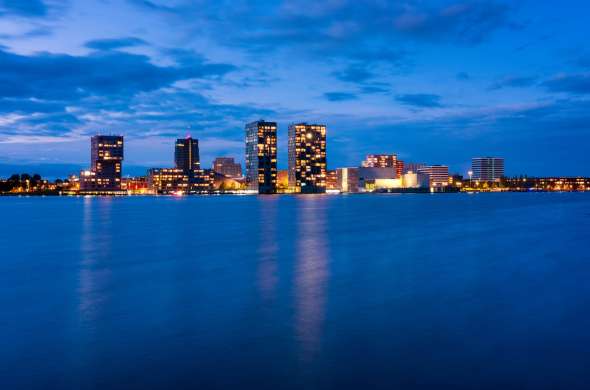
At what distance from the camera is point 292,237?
161 feet

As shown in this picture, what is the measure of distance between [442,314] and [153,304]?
9489 millimetres

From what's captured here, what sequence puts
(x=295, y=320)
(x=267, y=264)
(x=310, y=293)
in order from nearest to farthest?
(x=295, y=320), (x=310, y=293), (x=267, y=264)

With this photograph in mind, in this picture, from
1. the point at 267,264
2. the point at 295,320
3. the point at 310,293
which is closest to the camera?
the point at 295,320

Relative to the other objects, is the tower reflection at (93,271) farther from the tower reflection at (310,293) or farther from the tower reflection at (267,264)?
the tower reflection at (310,293)

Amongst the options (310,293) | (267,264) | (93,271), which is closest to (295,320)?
(310,293)

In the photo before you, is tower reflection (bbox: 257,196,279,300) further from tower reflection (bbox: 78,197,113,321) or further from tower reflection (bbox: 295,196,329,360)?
tower reflection (bbox: 78,197,113,321)

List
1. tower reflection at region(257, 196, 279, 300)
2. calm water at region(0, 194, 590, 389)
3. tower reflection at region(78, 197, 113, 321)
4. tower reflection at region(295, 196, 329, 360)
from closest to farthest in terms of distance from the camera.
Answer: calm water at region(0, 194, 590, 389), tower reflection at region(295, 196, 329, 360), tower reflection at region(78, 197, 113, 321), tower reflection at region(257, 196, 279, 300)

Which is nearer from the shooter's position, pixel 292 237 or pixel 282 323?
pixel 282 323

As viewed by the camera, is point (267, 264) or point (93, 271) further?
point (267, 264)

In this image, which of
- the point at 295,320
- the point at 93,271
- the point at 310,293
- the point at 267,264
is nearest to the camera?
the point at 295,320

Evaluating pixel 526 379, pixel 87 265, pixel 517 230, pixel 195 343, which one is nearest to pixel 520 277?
pixel 526 379

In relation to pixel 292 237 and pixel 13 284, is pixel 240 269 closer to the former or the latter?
pixel 13 284

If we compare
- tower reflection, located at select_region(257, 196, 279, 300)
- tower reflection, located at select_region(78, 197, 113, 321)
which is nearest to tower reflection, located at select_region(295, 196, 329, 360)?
tower reflection, located at select_region(257, 196, 279, 300)

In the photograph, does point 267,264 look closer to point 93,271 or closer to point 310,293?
point 93,271
